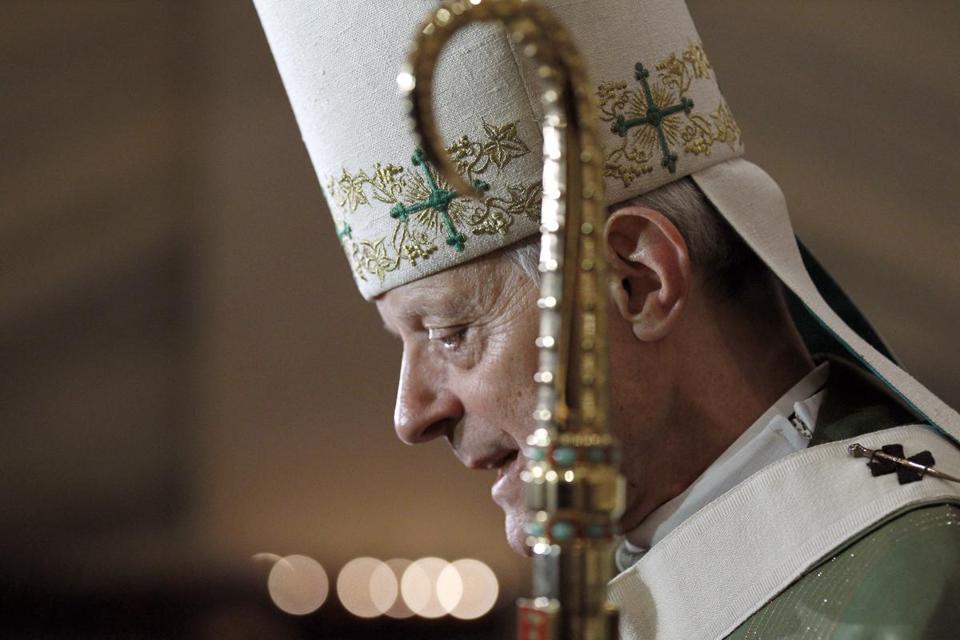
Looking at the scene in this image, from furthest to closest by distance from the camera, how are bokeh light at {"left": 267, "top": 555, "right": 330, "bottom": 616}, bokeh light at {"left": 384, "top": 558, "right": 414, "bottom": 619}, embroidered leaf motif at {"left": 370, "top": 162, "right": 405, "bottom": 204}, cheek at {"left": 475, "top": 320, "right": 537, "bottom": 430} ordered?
bokeh light at {"left": 384, "top": 558, "right": 414, "bottom": 619} → bokeh light at {"left": 267, "top": 555, "right": 330, "bottom": 616} → embroidered leaf motif at {"left": 370, "top": 162, "right": 405, "bottom": 204} → cheek at {"left": 475, "top": 320, "right": 537, "bottom": 430}

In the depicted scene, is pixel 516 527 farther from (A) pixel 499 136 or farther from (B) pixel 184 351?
(B) pixel 184 351

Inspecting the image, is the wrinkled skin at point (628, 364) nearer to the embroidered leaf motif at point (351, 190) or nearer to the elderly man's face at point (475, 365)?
the elderly man's face at point (475, 365)

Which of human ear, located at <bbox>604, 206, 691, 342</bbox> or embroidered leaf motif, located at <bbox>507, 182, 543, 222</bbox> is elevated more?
embroidered leaf motif, located at <bbox>507, 182, 543, 222</bbox>

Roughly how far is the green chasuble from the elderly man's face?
383 millimetres

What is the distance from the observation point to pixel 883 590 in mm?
1677

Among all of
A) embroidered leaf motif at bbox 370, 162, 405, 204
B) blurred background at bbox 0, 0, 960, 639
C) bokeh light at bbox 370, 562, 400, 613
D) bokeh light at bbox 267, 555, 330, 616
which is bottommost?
bokeh light at bbox 370, 562, 400, 613

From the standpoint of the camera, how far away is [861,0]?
527 centimetres

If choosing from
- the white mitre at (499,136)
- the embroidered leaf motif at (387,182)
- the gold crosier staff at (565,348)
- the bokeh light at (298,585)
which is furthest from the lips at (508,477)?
the bokeh light at (298,585)

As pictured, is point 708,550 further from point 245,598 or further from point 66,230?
point 66,230

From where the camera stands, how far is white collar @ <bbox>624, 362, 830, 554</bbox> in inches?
76.5

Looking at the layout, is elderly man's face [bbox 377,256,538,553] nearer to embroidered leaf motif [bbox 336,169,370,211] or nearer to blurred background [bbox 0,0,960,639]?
embroidered leaf motif [bbox 336,169,370,211]

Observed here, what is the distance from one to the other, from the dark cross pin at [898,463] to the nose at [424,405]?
53 centimetres

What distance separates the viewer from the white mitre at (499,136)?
6.31 feet

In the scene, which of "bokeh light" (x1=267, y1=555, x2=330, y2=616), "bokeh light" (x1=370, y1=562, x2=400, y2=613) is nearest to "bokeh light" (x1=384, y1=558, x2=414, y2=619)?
"bokeh light" (x1=370, y1=562, x2=400, y2=613)
